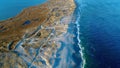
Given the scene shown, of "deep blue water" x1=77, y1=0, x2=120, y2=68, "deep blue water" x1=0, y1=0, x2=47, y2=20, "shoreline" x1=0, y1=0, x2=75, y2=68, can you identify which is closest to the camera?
"deep blue water" x1=77, y1=0, x2=120, y2=68

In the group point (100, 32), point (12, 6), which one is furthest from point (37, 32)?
point (12, 6)

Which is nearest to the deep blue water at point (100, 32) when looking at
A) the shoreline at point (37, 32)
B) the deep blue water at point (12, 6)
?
the shoreline at point (37, 32)

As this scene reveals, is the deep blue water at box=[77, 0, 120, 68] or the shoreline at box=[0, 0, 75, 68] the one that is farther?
the shoreline at box=[0, 0, 75, 68]

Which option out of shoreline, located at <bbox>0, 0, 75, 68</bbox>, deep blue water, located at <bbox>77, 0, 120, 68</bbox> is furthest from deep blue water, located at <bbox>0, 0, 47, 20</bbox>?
deep blue water, located at <bbox>77, 0, 120, 68</bbox>

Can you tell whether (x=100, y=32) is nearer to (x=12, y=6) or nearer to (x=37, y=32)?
(x=37, y=32)

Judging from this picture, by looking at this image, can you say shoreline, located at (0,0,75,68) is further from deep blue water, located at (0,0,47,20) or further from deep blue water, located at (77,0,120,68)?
deep blue water, located at (77,0,120,68)

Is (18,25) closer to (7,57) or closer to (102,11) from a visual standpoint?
(7,57)

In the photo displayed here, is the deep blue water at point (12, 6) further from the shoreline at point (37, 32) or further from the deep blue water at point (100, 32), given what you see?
the deep blue water at point (100, 32)
